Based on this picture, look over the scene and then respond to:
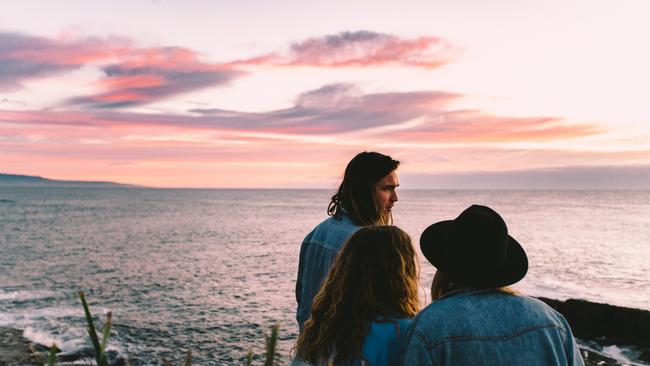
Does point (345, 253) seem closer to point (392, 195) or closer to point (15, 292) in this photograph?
point (392, 195)

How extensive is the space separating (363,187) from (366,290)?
1.42m

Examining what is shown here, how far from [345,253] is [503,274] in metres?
0.76

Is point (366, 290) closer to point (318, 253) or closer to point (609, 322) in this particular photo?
point (318, 253)

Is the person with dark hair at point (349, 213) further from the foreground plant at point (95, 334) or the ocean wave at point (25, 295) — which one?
the ocean wave at point (25, 295)

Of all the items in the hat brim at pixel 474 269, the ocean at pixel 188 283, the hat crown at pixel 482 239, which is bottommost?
the ocean at pixel 188 283

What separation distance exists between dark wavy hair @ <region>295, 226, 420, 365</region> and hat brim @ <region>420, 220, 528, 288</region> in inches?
9.4

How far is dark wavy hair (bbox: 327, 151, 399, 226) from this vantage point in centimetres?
372

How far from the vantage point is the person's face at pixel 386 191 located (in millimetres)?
3758

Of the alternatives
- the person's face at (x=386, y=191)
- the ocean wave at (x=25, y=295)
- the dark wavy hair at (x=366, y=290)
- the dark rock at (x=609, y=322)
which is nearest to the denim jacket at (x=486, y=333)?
the dark wavy hair at (x=366, y=290)

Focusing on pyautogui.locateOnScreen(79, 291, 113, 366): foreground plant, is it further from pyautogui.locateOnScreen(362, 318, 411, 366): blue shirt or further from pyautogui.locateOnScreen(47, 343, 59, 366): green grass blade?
pyautogui.locateOnScreen(362, 318, 411, 366): blue shirt

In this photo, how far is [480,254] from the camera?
205 cm

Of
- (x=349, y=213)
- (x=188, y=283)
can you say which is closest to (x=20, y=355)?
(x=188, y=283)

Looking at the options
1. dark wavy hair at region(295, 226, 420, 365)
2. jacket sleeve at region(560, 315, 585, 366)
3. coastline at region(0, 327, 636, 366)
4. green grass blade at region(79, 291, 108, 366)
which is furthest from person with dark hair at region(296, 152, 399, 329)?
coastline at region(0, 327, 636, 366)

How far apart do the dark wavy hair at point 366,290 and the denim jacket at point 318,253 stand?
1.12 meters
